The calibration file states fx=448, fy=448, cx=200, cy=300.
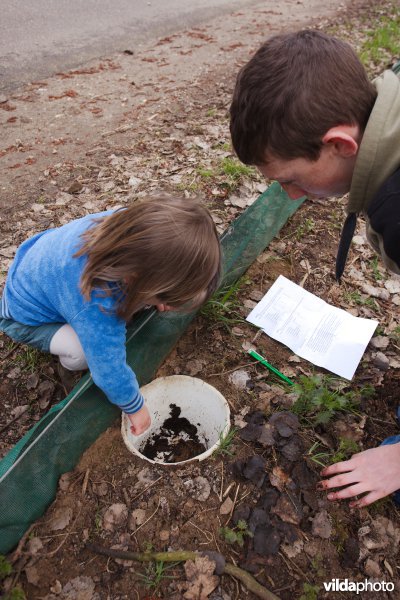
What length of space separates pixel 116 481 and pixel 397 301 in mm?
2262

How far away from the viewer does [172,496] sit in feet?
6.78

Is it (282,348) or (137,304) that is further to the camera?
(282,348)

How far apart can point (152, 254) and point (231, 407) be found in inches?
40.4

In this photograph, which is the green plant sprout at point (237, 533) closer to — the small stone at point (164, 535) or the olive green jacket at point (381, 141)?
the small stone at point (164, 535)

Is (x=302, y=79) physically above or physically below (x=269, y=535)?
above

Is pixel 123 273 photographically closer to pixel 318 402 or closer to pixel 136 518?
pixel 136 518

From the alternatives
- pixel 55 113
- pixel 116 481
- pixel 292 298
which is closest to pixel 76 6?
pixel 55 113

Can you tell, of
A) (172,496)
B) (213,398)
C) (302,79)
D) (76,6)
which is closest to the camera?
(302,79)

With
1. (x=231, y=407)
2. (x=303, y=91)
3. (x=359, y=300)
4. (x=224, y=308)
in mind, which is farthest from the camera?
(x=359, y=300)

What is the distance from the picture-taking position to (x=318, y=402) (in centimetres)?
230

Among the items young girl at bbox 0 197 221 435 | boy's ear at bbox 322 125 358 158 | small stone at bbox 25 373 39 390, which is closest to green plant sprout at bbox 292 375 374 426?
young girl at bbox 0 197 221 435

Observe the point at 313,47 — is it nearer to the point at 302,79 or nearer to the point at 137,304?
the point at 302,79

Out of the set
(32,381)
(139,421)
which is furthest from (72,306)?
(32,381)

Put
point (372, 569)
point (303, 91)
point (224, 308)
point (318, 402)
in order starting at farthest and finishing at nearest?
point (224, 308), point (318, 402), point (372, 569), point (303, 91)
